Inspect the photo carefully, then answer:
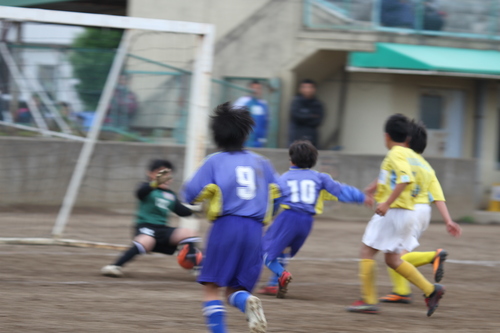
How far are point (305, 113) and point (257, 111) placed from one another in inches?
34.9

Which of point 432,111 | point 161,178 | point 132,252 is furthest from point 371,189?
point 432,111

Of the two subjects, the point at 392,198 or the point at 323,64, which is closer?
the point at 392,198

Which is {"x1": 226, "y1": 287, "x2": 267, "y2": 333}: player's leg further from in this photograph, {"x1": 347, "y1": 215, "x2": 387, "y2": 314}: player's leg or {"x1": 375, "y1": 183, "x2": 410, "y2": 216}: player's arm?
{"x1": 347, "y1": 215, "x2": 387, "y2": 314}: player's leg

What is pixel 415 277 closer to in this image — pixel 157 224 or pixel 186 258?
pixel 186 258

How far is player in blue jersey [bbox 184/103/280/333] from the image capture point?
4.49 meters

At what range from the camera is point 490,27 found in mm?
15102

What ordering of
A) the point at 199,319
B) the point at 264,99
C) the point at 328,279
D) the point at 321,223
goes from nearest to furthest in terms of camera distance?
the point at 199,319
the point at 328,279
the point at 321,223
the point at 264,99

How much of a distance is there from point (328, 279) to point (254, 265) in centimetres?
326

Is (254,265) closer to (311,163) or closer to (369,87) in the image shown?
(311,163)

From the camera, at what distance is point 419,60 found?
14086mm

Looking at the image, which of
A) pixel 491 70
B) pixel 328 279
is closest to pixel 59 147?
pixel 328 279

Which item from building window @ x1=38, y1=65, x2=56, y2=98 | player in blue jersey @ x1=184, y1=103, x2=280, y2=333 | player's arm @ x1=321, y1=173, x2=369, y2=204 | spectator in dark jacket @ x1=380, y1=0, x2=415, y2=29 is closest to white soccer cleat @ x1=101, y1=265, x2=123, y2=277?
player's arm @ x1=321, y1=173, x2=369, y2=204

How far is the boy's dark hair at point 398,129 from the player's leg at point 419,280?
3.28 feet

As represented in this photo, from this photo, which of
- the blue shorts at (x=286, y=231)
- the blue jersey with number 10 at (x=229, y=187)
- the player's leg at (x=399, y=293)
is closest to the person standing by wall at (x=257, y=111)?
the blue shorts at (x=286, y=231)
